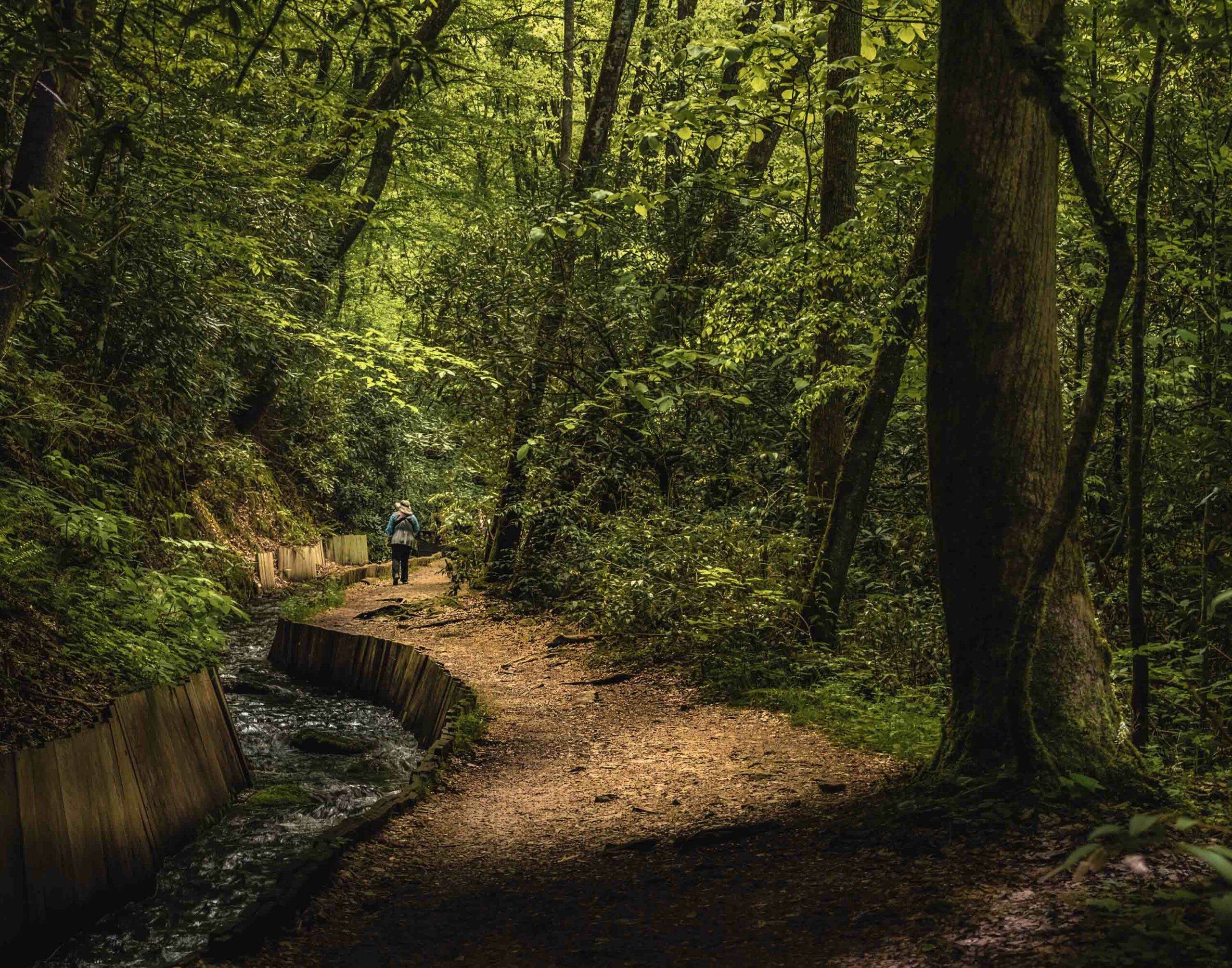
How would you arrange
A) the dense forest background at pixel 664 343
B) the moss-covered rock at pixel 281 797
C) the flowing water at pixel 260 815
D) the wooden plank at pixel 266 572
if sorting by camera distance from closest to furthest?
the flowing water at pixel 260 815 → the dense forest background at pixel 664 343 → the moss-covered rock at pixel 281 797 → the wooden plank at pixel 266 572

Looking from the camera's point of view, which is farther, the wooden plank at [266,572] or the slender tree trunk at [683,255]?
the wooden plank at [266,572]

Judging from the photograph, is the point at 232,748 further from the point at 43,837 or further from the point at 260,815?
the point at 43,837

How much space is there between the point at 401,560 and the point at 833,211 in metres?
12.3

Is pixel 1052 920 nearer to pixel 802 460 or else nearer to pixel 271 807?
pixel 271 807

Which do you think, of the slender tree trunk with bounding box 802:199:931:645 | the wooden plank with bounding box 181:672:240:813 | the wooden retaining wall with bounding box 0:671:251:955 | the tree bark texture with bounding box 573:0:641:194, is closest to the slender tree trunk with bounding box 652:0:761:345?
the tree bark texture with bounding box 573:0:641:194

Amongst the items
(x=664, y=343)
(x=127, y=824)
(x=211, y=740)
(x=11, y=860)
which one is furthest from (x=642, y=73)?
(x=11, y=860)

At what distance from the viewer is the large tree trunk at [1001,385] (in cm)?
393

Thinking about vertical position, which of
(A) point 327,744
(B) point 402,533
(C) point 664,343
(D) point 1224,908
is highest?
(C) point 664,343

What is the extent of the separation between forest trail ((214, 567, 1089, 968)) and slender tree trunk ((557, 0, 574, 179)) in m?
10.7

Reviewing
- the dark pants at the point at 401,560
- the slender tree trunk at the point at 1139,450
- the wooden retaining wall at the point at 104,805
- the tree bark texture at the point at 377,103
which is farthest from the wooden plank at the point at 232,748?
the dark pants at the point at 401,560

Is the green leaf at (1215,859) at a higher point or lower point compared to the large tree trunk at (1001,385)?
lower

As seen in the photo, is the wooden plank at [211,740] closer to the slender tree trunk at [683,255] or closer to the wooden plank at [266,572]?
the slender tree trunk at [683,255]

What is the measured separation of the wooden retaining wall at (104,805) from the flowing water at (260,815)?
14 centimetres

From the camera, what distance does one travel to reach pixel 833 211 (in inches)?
344
